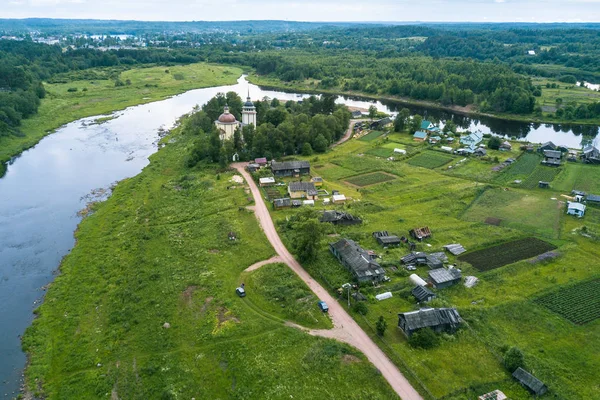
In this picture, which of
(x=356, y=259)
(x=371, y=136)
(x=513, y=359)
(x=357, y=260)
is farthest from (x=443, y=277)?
(x=371, y=136)

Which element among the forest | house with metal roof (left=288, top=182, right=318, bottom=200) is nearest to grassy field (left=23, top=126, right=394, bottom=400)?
house with metal roof (left=288, top=182, right=318, bottom=200)

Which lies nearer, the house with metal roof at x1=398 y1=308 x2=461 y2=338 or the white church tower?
the house with metal roof at x1=398 y1=308 x2=461 y2=338

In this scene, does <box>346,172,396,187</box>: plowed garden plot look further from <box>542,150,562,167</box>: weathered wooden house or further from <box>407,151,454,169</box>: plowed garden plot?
<box>542,150,562,167</box>: weathered wooden house

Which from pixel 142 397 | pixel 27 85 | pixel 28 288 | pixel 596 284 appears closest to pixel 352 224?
pixel 596 284

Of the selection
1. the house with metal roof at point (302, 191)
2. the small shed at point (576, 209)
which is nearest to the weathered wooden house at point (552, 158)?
the small shed at point (576, 209)

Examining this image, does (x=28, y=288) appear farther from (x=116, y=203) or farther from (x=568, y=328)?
(x=568, y=328)
